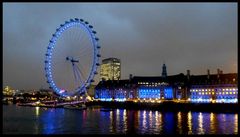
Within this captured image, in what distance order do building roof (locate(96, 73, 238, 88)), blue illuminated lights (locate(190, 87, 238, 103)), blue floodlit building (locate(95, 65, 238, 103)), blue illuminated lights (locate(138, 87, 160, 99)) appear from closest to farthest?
blue illuminated lights (locate(190, 87, 238, 103))
blue floodlit building (locate(95, 65, 238, 103))
building roof (locate(96, 73, 238, 88))
blue illuminated lights (locate(138, 87, 160, 99))

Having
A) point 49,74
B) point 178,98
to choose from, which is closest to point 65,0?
point 49,74

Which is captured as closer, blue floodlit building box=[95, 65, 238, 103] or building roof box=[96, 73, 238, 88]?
blue floodlit building box=[95, 65, 238, 103]

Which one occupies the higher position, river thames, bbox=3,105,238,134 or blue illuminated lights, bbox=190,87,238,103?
blue illuminated lights, bbox=190,87,238,103

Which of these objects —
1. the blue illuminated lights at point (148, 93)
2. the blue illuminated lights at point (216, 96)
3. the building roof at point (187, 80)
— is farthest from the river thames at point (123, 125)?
the blue illuminated lights at point (148, 93)

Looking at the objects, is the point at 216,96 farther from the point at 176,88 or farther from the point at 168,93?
the point at 168,93

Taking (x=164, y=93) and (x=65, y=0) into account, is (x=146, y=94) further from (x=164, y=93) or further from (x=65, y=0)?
(x=65, y=0)

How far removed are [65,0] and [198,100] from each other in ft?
303

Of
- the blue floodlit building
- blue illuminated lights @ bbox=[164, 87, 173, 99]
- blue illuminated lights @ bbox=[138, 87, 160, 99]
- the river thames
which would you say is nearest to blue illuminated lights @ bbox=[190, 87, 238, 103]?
the blue floodlit building

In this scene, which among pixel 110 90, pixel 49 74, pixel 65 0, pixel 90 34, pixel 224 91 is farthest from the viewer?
pixel 110 90

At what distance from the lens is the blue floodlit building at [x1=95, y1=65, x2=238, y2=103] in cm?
10025

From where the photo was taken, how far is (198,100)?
346 ft

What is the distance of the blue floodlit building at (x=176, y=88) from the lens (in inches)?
3947

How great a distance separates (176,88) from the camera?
113m

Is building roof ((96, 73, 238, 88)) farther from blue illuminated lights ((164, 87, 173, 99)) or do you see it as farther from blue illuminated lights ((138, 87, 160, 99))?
blue illuminated lights ((138, 87, 160, 99))
